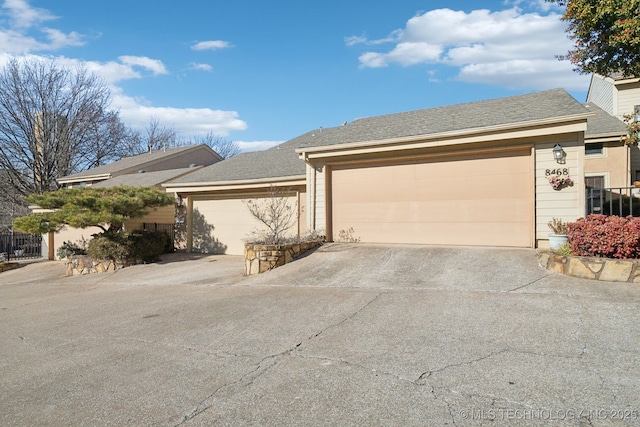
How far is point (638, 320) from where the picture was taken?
4.90 metres

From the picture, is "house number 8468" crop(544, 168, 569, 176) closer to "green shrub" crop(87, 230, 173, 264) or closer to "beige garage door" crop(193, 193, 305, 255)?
"beige garage door" crop(193, 193, 305, 255)

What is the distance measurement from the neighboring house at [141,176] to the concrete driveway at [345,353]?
818 centimetres

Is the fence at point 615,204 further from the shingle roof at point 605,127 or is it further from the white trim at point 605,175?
the shingle roof at point 605,127

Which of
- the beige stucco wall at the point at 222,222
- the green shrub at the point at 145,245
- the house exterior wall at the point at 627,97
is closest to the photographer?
the green shrub at the point at 145,245

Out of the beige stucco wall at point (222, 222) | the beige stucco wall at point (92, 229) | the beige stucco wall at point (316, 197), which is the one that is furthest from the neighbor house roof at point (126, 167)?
the beige stucco wall at point (316, 197)

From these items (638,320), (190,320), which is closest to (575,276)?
(638,320)

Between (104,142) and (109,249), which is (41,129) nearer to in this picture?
(104,142)

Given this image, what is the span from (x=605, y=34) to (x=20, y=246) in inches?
892

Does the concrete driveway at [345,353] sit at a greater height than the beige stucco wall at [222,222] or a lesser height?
lesser

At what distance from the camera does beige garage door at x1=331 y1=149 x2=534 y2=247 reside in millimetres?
9695

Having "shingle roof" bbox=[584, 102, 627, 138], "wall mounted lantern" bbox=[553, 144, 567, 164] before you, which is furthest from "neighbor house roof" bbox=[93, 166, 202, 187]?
"shingle roof" bbox=[584, 102, 627, 138]

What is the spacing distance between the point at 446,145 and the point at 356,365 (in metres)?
7.34

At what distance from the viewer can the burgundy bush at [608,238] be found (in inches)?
263

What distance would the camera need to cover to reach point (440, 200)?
10.4 m
